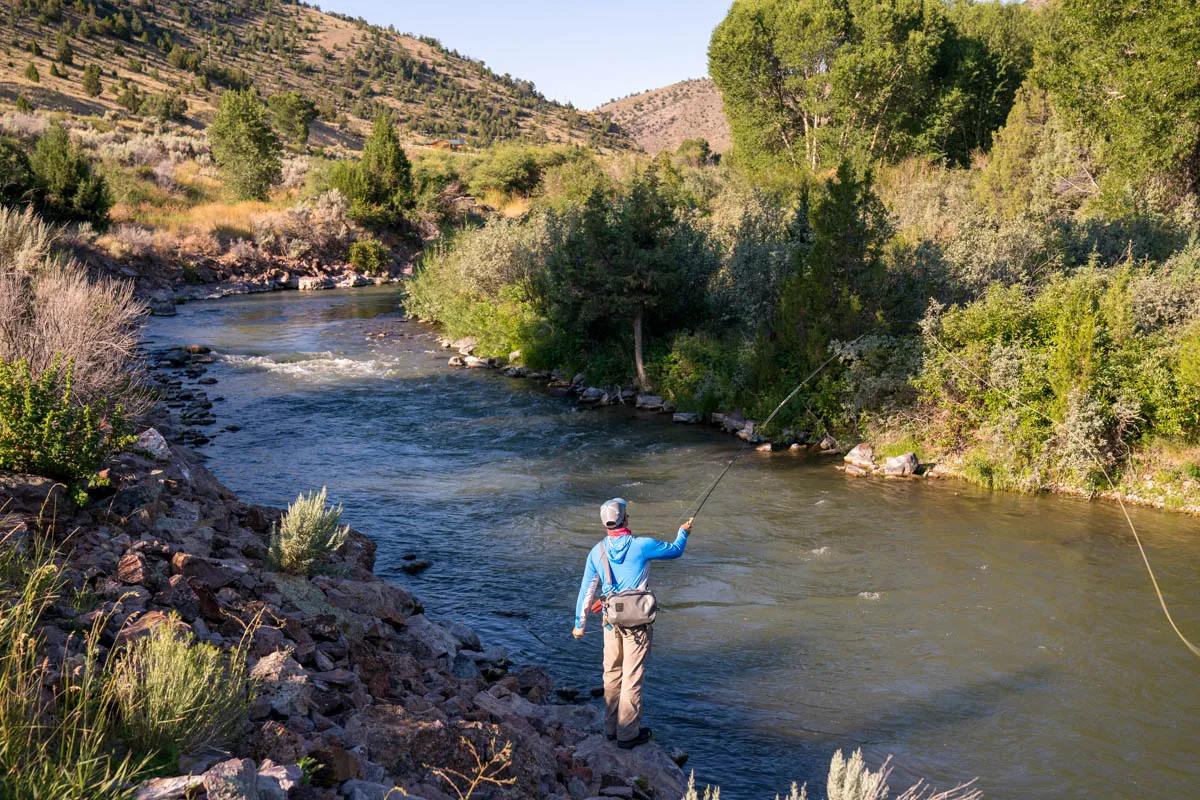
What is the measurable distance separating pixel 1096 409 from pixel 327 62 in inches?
5159

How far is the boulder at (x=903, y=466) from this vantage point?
681 inches

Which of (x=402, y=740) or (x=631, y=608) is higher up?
(x=631, y=608)

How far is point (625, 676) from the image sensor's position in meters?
7.88

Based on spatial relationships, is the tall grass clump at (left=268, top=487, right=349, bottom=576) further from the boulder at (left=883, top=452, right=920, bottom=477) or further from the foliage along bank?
the foliage along bank

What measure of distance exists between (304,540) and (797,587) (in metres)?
6.84

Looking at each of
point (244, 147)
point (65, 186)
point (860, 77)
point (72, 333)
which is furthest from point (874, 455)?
point (244, 147)

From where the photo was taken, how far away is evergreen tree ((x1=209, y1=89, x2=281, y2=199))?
183 feet

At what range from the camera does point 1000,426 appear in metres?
16.3

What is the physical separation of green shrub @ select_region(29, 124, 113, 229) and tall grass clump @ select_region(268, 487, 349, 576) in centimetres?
3585

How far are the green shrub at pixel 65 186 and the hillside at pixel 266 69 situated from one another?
28.9 m

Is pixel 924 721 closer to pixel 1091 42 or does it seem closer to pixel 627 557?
pixel 627 557

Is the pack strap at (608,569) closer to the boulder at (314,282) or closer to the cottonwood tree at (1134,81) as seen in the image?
the cottonwood tree at (1134,81)

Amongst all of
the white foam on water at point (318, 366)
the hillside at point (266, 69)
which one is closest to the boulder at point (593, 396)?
the white foam on water at point (318, 366)

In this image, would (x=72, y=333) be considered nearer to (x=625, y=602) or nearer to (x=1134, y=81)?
(x=625, y=602)
